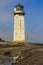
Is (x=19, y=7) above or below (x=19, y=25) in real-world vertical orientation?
above

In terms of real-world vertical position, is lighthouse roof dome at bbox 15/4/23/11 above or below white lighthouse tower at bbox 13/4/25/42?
above

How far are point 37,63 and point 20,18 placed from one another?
29.2 meters

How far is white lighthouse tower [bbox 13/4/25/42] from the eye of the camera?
1578 inches

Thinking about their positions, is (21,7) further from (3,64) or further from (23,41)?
(3,64)

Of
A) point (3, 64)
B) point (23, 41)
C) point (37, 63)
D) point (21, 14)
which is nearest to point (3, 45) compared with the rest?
point (23, 41)

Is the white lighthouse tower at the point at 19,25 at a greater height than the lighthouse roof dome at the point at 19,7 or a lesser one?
lesser

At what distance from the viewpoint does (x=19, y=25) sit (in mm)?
40562

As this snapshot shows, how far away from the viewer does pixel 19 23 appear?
4081 cm

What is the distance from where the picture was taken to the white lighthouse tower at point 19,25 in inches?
1578

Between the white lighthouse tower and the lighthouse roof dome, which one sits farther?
the lighthouse roof dome

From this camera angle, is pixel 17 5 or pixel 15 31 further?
pixel 17 5

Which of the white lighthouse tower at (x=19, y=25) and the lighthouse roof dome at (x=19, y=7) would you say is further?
the lighthouse roof dome at (x=19, y=7)

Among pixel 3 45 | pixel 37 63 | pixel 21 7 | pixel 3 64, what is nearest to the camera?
pixel 37 63

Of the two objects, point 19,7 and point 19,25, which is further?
point 19,7
